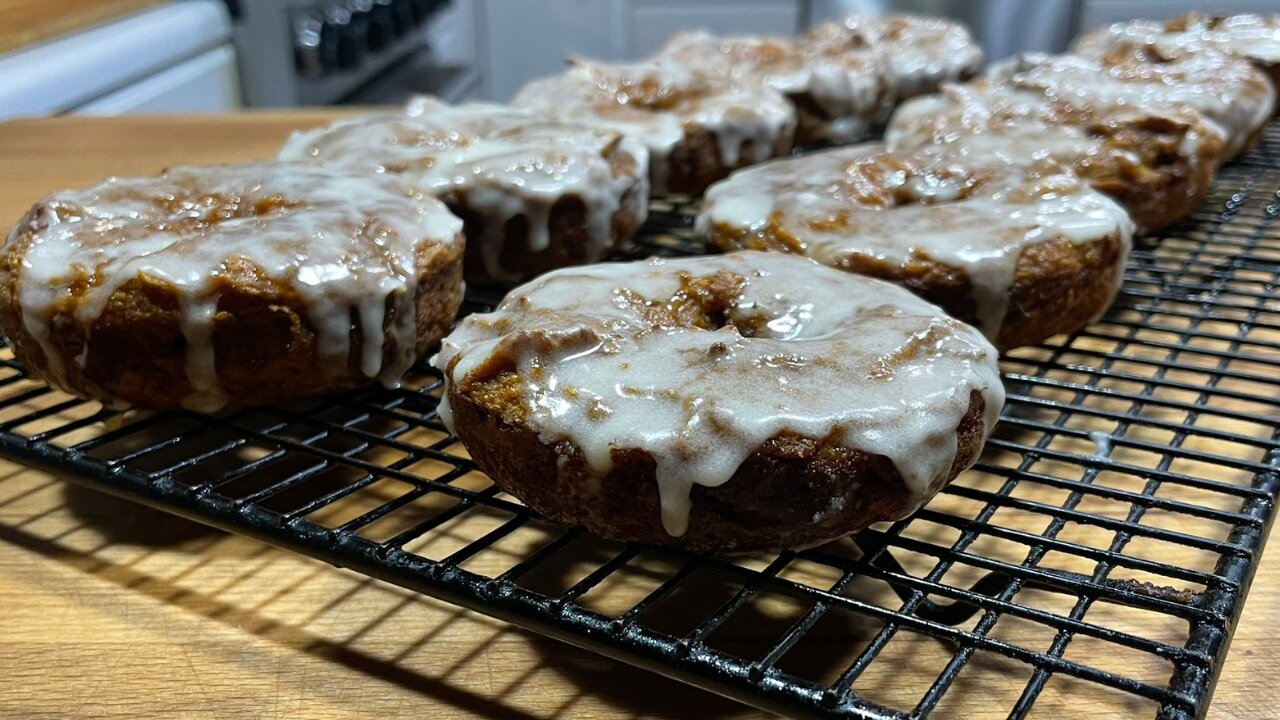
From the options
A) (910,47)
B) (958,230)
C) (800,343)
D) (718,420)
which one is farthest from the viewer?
(910,47)

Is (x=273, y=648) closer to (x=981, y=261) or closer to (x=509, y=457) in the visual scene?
(x=509, y=457)

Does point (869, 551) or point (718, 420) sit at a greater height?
point (718, 420)

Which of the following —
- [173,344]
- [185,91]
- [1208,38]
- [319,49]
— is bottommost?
[185,91]

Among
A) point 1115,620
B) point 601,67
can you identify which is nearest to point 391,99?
point 601,67

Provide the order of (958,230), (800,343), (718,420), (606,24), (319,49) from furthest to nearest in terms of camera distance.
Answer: (606,24) < (319,49) < (958,230) < (800,343) < (718,420)

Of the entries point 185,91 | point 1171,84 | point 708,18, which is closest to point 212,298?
point 1171,84

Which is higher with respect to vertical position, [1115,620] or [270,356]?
[270,356]

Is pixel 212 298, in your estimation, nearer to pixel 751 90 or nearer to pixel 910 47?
pixel 751 90
